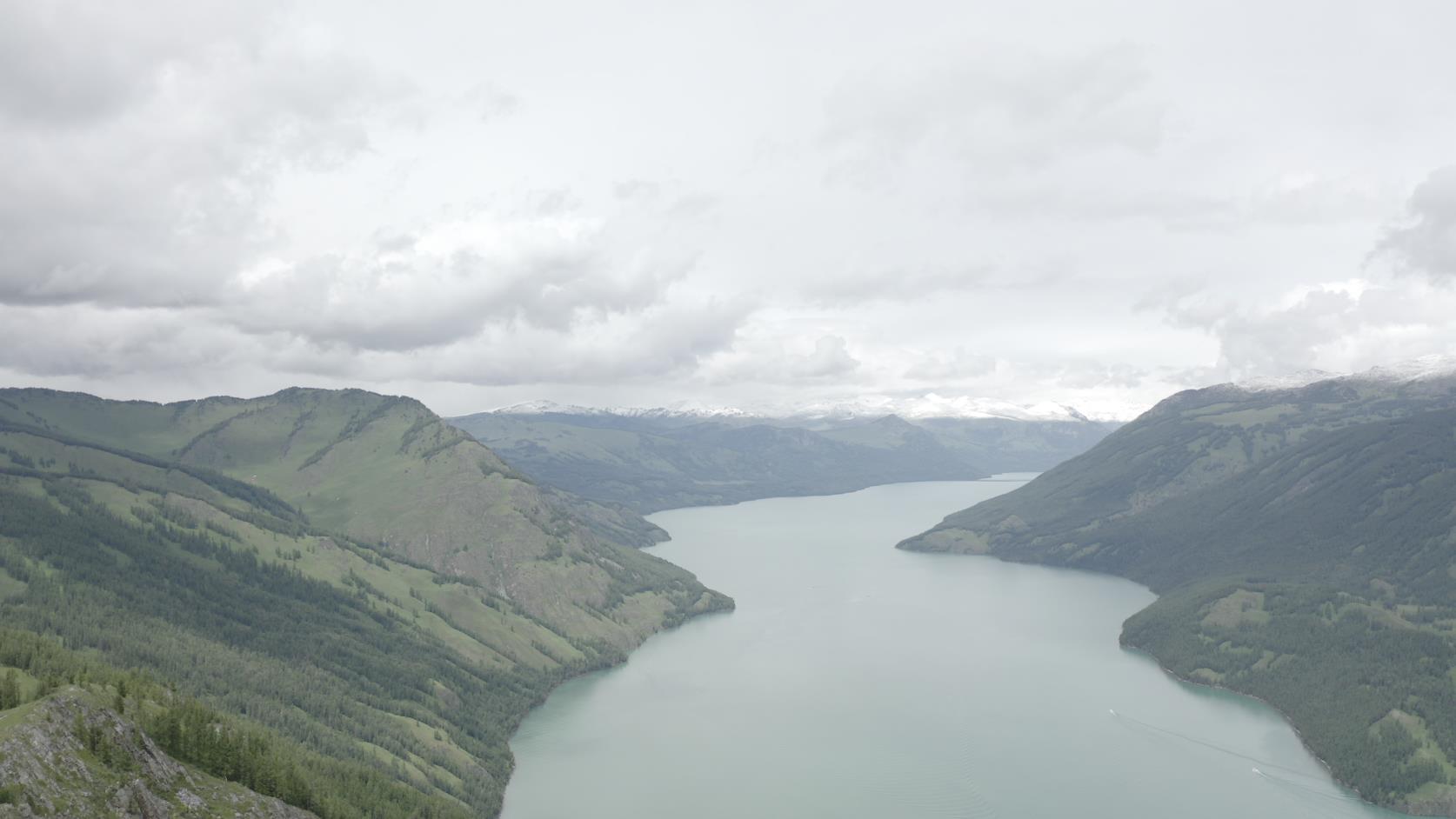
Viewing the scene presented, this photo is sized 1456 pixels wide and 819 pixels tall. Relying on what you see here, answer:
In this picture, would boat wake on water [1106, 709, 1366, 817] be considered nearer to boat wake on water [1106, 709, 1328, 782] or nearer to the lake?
boat wake on water [1106, 709, 1328, 782]

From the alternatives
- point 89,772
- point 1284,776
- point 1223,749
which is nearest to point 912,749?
point 1223,749

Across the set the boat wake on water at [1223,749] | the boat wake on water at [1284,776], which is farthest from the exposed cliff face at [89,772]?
the boat wake on water at [1223,749]

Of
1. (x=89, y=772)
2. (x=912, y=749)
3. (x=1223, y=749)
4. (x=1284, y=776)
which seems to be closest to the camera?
(x=89, y=772)

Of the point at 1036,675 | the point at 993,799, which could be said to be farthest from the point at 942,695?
the point at 993,799

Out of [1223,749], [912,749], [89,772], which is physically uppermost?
[89,772]

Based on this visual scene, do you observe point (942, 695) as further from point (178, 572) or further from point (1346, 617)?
point (178, 572)

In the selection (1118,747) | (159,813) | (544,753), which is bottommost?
(544,753)

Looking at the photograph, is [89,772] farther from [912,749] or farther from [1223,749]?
[1223,749]

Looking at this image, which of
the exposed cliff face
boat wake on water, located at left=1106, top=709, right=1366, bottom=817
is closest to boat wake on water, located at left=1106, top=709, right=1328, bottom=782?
boat wake on water, located at left=1106, top=709, right=1366, bottom=817
